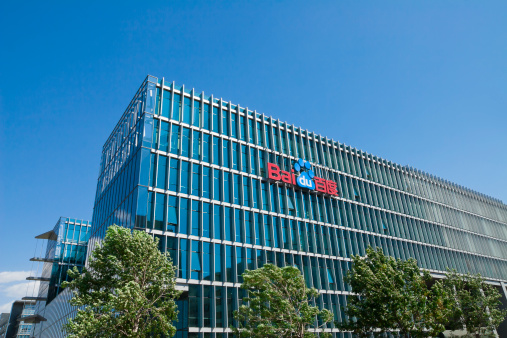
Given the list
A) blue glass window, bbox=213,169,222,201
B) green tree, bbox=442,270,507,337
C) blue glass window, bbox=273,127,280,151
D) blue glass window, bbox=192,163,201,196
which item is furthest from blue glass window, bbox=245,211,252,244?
green tree, bbox=442,270,507,337

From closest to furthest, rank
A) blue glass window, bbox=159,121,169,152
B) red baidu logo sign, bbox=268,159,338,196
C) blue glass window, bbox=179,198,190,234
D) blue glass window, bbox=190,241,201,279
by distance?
blue glass window, bbox=190,241,201,279 < blue glass window, bbox=179,198,190,234 < blue glass window, bbox=159,121,169,152 < red baidu logo sign, bbox=268,159,338,196

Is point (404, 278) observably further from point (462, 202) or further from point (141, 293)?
point (462, 202)

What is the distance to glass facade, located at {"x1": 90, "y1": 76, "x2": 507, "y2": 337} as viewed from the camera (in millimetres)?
35469

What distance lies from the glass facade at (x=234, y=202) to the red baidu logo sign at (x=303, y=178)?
2.05 feet

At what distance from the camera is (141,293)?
23.1 m

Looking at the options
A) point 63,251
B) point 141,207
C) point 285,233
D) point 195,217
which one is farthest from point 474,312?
point 63,251

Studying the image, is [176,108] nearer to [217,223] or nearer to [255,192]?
[255,192]

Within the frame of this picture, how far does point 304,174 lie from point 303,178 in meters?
0.76

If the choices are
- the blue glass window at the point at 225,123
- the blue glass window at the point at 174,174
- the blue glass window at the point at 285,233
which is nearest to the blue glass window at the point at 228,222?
the blue glass window at the point at 174,174

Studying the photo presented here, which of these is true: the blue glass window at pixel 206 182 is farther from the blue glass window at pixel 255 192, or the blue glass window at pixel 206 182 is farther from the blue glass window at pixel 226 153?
→ the blue glass window at pixel 255 192

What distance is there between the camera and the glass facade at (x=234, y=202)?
35469mm

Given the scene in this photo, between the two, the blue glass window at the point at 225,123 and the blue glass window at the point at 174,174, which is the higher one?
the blue glass window at the point at 225,123

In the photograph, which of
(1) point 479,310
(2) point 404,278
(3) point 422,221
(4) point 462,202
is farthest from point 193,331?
(4) point 462,202

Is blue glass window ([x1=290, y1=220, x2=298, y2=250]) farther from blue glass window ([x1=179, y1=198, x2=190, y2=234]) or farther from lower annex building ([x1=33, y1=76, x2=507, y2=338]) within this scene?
blue glass window ([x1=179, y1=198, x2=190, y2=234])
